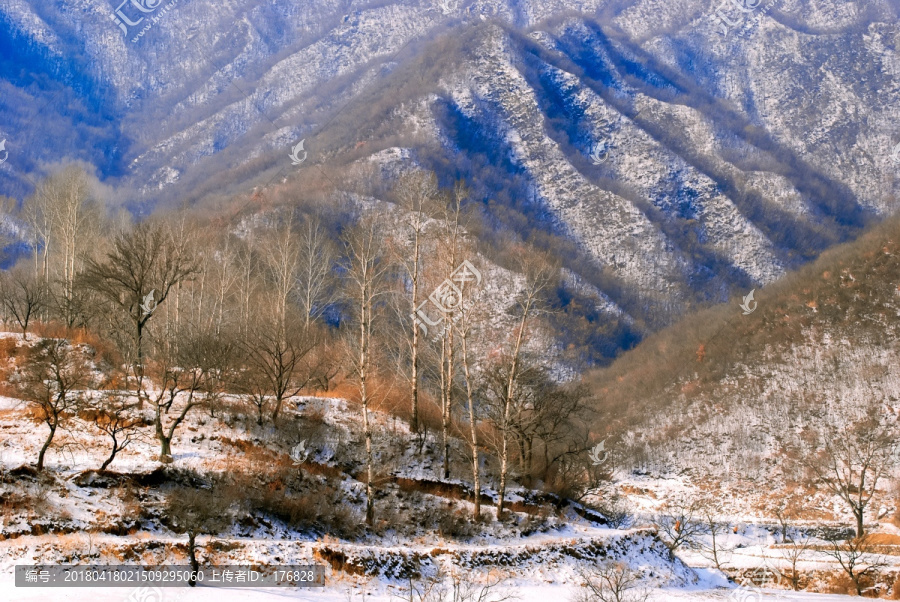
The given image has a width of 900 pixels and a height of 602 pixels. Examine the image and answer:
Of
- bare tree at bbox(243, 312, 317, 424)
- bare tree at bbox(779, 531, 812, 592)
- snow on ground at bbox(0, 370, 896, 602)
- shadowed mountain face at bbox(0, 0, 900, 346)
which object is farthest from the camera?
shadowed mountain face at bbox(0, 0, 900, 346)

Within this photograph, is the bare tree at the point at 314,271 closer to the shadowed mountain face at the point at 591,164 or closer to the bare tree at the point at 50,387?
the bare tree at the point at 50,387

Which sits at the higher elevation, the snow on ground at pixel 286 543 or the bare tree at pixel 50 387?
the bare tree at pixel 50 387

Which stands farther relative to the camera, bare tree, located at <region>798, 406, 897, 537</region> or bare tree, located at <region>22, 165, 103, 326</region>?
bare tree, located at <region>798, 406, 897, 537</region>

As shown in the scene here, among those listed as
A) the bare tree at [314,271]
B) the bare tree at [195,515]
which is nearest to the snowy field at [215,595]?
the bare tree at [195,515]

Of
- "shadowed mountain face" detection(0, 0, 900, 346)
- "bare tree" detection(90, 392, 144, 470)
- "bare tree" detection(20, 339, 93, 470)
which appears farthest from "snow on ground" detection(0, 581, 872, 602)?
"shadowed mountain face" detection(0, 0, 900, 346)

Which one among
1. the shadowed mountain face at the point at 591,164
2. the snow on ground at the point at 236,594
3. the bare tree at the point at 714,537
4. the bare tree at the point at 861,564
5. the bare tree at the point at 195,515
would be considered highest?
the shadowed mountain face at the point at 591,164

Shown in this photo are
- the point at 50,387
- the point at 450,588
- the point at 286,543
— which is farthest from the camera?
the point at 50,387

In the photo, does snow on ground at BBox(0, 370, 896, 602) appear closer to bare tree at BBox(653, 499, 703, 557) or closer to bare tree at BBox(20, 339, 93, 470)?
bare tree at BBox(20, 339, 93, 470)

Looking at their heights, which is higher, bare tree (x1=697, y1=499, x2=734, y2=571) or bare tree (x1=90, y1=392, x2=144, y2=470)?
bare tree (x1=90, y1=392, x2=144, y2=470)

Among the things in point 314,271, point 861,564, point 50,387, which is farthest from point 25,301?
point 861,564

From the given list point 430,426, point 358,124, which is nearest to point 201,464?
point 430,426

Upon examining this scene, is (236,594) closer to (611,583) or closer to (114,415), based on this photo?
(114,415)

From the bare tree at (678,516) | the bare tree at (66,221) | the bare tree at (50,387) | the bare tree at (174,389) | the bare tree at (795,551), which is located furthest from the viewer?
the bare tree at (66,221)

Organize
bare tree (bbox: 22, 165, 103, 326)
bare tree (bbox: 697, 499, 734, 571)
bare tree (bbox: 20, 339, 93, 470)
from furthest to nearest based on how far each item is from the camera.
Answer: bare tree (bbox: 22, 165, 103, 326) < bare tree (bbox: 697, 499, 734, 571) < bare tree (bbox: 20, 339, 93, 470)
